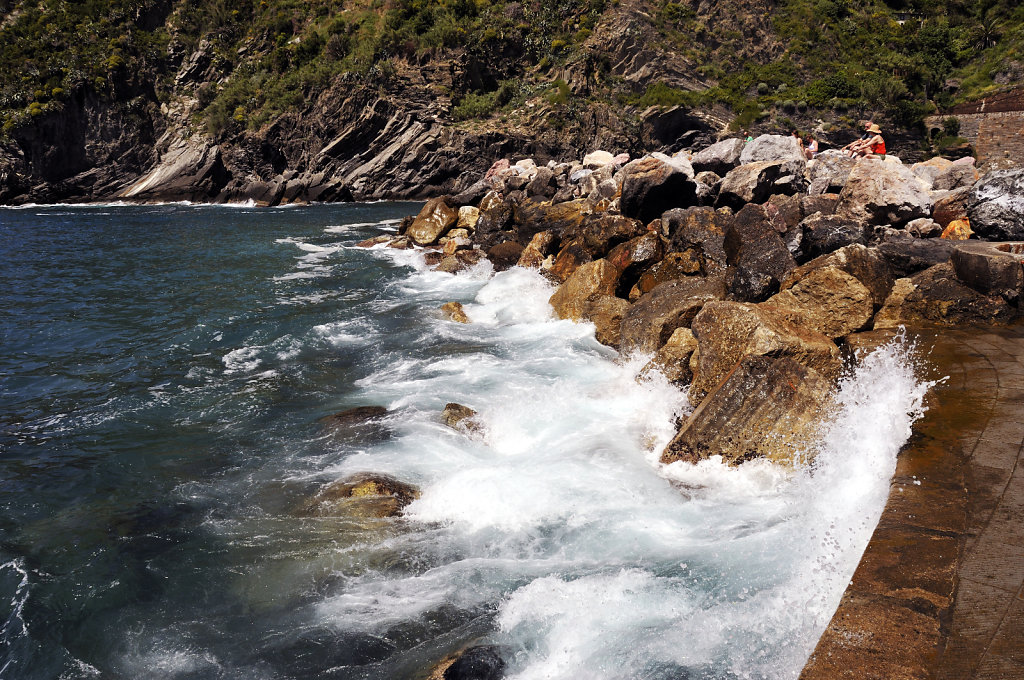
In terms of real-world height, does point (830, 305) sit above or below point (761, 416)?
above

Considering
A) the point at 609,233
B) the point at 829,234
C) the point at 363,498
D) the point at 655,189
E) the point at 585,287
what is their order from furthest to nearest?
the point at 655,189, the point at 609,233, the point at 585,287, the point at 829,234, the point at 363,498

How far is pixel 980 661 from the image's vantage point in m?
2.71

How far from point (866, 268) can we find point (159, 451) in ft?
29.6

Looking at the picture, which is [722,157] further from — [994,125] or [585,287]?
[994,125]

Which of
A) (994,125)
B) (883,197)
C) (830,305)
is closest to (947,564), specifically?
(830,305)

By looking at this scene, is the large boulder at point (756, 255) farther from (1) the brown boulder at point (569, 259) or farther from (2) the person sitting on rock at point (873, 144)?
(2) the person sitting on rock at point (873, 144)

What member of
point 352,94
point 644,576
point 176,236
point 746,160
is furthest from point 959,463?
point 352,94

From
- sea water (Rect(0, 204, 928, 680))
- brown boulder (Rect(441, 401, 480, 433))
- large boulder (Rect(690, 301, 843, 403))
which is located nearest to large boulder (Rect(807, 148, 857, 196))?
sea water (Rect(0, 204, 928, 680))

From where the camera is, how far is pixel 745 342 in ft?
20.4

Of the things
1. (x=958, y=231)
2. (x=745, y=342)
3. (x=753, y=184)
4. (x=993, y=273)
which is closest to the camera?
(x=745, y=342)

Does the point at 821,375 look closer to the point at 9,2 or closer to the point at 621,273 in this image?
the point at 621,273

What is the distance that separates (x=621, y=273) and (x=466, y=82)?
41.6m

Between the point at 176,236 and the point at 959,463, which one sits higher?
the point at 959,463

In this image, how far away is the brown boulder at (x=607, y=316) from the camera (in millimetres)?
9844
